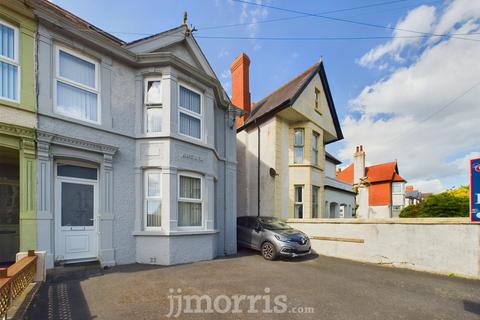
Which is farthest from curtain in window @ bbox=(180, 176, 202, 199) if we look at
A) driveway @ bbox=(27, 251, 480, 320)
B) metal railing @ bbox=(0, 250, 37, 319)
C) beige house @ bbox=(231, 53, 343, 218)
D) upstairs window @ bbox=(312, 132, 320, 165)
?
upstairs window @ bbox=(312, 132, 320, 165)

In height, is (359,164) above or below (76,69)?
below

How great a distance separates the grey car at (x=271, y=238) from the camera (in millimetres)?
8945

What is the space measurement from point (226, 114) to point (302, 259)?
6736mm

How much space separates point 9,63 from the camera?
6078 millimetres

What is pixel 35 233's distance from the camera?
5.98m

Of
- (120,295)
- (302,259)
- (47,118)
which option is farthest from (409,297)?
(47,118)

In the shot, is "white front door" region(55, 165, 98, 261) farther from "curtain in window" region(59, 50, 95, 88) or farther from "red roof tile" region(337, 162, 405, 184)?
"red roof tile" region(337, 162, 405, 184)

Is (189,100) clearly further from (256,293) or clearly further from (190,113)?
(256,293)

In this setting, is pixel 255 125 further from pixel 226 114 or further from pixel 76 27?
pixel 76 27

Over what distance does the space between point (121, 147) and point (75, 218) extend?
2.32 metres

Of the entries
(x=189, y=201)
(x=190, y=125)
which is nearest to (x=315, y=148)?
(x=190, y=125)

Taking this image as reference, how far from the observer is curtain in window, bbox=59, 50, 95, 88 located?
6.99m

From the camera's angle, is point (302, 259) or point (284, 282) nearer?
point (284, 282)

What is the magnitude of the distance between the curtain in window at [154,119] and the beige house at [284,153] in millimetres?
6348
